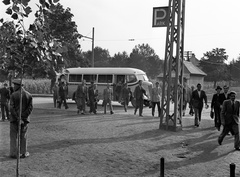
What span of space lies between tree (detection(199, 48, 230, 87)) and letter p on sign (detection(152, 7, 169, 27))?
57.8 meters

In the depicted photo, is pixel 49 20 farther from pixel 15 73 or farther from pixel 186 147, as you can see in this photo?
pixel 186 147

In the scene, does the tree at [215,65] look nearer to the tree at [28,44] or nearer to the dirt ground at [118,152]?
the dirt ground at [118,152]

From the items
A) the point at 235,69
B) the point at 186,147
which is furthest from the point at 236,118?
the point at 235,69

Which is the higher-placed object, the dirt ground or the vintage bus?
the vintage bus

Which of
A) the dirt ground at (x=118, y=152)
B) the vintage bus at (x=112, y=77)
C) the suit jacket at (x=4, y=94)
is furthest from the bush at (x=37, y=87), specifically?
the dirt ground at (x=118, y=152)

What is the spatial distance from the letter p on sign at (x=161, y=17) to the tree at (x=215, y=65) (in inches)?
2277

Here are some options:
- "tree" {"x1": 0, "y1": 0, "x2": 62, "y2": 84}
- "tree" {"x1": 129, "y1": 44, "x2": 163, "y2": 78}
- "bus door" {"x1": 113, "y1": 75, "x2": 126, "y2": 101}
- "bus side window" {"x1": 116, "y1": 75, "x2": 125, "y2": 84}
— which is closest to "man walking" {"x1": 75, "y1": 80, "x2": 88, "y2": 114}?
"bus door" {"x1": 113, "y1": 75, "x2": 126, "y2": 101}

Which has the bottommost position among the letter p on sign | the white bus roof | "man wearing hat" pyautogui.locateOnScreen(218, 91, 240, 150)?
"man wearing hat" pyautogui.locateOnScreen(218, 91, 240, 150)

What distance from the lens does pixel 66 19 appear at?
144ft

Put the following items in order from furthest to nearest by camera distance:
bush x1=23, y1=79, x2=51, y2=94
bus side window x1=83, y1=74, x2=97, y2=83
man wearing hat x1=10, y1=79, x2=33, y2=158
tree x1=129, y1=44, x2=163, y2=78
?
tree x1=129, y1=44, x2=163, y2=78 < bush x1=23, y1=79, x2=51, y2=94 < bus side window x1=83, y1=74, x2=97, y2=83 < man wearing hat x1=10, y1=79, x2=33, y2=158

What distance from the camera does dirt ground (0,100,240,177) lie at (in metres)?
6.50

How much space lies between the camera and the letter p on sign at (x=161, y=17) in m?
11.4

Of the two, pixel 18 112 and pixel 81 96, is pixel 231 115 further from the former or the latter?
pixel 81 96

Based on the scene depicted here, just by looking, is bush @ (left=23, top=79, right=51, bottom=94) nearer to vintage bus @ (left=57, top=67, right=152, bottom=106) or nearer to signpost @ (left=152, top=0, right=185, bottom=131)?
vintage bus @ (left=57, top=67, right=152, bottom=106)
